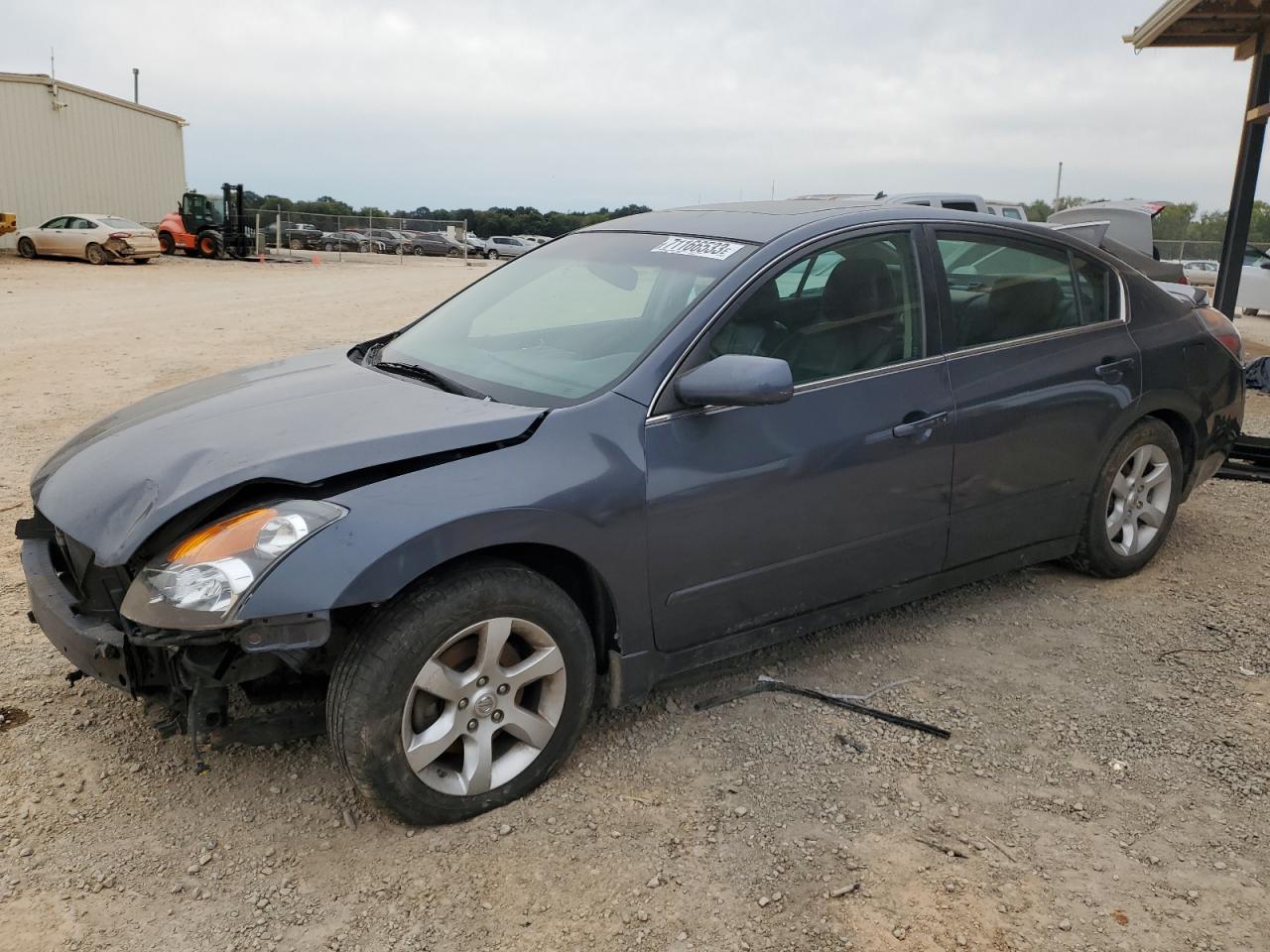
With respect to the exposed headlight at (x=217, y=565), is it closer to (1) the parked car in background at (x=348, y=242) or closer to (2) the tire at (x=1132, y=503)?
(2) the tire at (x=1132, y=503)

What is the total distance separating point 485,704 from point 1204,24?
1160 cm

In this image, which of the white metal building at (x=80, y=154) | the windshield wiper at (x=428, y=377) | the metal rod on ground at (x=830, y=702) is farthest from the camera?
the white metal building at (x=80, y=154)

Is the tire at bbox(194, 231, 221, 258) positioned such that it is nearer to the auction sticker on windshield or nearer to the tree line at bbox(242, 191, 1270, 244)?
the tree line at bbox(242, 191, 1270, 244)

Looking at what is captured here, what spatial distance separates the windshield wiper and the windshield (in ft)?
0.11

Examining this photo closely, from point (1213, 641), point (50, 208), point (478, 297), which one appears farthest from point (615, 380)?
point (50, 208)

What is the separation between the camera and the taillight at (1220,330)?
4734 mm

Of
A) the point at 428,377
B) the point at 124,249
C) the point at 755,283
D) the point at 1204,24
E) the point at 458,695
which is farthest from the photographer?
the point at 124,249

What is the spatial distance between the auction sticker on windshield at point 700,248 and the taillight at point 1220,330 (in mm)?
2579

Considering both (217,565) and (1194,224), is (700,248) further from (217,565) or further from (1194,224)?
(1194,224)

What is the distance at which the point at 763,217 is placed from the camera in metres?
3.75

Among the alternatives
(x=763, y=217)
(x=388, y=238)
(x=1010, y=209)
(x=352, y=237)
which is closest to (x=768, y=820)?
(x=763, y=217)

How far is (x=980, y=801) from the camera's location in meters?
2.97

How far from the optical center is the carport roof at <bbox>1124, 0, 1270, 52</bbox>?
1000 cm

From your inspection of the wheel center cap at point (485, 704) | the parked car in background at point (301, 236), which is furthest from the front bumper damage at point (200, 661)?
the parked car in background at point (301, 236)
